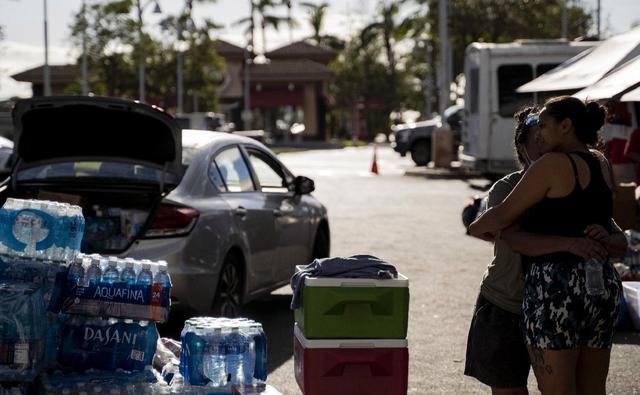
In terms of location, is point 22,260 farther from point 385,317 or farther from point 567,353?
point 567,353

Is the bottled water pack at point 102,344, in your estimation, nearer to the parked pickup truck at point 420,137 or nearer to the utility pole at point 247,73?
the parked pickup truck at point 420,137

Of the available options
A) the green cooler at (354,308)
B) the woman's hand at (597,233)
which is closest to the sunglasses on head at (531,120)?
the woman's hand at (597,233)

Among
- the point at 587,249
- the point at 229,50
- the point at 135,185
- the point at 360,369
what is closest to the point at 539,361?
the point at 587,249

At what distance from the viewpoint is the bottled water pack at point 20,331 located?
5.81 m

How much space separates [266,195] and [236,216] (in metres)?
0.91

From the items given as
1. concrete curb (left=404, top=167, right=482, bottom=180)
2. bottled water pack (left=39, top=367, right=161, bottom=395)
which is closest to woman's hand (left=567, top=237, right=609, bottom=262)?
bottled water pack (left=39, top=367, right=161, bottom=395)

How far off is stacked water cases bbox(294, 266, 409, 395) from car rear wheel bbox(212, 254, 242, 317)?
3.85 meters

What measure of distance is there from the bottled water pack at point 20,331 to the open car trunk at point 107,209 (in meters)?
3.58

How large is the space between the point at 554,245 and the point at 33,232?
7.71 ft

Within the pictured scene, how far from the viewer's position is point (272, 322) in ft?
36.6

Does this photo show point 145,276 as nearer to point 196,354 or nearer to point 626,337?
point 196,354

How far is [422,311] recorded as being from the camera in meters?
11.9

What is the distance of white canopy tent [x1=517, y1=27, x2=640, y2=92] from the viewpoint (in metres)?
13.6

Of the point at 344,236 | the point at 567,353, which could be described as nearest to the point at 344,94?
the point at 344,236
